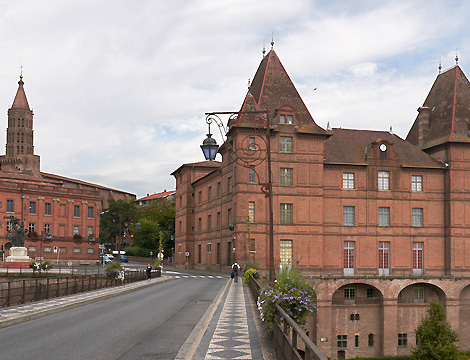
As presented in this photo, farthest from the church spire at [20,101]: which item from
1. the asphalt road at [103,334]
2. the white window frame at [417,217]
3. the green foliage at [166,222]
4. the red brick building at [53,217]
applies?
the asphalt road at [103,334]

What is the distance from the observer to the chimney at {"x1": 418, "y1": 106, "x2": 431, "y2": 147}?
68688mm

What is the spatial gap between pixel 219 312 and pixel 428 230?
4812 cm

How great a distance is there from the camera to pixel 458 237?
205ft

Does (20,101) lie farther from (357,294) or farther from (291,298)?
(291,298)

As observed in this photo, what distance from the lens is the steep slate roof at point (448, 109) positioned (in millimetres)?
63719

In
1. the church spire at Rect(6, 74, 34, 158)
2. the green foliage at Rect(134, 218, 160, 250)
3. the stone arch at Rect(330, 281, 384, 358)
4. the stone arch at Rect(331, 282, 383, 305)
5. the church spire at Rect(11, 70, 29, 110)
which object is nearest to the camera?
the stone arch at Rect(330, 281, 384, 358)

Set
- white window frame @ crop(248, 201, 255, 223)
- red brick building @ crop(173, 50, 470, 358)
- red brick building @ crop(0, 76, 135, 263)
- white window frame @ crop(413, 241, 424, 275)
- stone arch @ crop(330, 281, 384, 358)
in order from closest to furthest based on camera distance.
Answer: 1. stone arch @ crop(330, 281, 384, 358)
2. red brick building @ crop(173, 50, 470, 358)
3. white window frame @ crop(248, 201, 255, 223)
4. white window frame @ crop(413, 241, 424, 275)
5. red brick building @ crop(0, 76, 135, 263)

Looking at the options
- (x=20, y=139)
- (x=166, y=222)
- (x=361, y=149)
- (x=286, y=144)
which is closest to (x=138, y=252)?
(x=166, y=222)

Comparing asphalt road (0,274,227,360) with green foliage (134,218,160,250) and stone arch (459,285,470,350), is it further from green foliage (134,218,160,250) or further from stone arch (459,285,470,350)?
green foliage (134,218,160,250)

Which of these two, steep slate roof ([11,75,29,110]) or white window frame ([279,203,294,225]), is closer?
white window frame ([279,203,294,225])

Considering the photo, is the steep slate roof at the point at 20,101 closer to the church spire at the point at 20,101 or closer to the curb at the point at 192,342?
the church spire at the point at 20,101

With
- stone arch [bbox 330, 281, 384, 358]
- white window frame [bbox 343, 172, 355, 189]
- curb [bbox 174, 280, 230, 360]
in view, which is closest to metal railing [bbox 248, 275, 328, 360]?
curb [bbox 174, 280, 230, 360]

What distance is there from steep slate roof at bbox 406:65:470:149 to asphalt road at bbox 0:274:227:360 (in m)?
49.8

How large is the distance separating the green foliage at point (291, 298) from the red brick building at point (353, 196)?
42.0m
